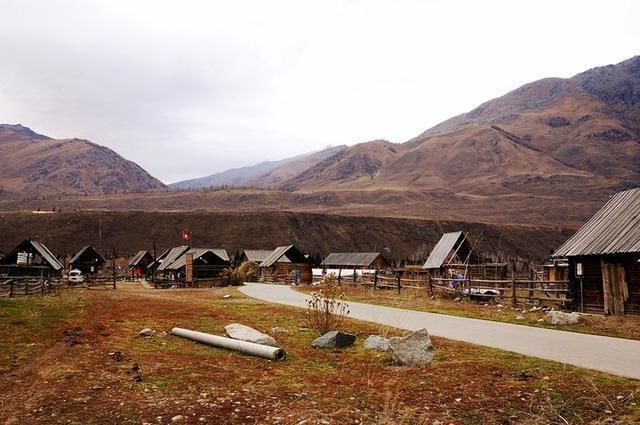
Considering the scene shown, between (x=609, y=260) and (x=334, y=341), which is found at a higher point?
(x=609, y=260)

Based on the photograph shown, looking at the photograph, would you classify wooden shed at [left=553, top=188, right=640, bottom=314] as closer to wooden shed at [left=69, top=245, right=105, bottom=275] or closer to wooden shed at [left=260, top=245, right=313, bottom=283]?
wooden shed at [left=260, top=245, right=313, bottom=283]

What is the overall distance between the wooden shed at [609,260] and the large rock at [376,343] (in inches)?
551

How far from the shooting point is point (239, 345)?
13180mm

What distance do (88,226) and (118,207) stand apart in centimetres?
6904

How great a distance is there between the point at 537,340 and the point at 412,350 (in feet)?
17.1

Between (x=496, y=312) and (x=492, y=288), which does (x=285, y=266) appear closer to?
(x=492, y=288)

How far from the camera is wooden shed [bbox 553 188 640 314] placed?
894 inches

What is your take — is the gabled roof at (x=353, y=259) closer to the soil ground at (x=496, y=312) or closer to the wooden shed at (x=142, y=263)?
the soil ground at (x=496, y=312)

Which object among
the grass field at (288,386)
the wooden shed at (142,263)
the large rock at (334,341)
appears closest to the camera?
the grass field at (288,386)

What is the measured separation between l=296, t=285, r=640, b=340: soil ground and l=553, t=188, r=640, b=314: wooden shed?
1680 mm

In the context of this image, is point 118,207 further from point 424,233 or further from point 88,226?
point 424,233

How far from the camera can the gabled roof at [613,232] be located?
75.0 ft

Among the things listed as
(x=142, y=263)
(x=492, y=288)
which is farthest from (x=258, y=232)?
(x=492, y=288)

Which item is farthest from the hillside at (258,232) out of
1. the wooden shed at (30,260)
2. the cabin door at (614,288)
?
the cabin door at (614,288)
